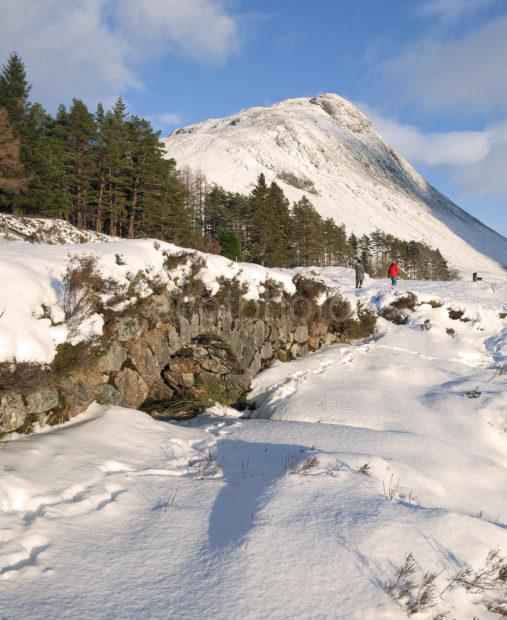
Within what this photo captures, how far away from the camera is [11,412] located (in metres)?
4.94

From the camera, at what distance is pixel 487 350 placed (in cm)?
1480

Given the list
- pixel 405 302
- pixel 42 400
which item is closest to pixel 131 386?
pixel 42 400

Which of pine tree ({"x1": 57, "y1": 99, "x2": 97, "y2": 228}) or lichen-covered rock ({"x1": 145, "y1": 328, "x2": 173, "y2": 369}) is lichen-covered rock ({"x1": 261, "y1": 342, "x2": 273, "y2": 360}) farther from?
pine tree ({"x1": 57, "y1": 99, "x2": 97, "y2": 228})

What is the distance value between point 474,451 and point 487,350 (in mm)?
8838

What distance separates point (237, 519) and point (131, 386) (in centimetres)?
458

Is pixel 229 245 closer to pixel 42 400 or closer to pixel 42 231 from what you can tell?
pixel 42 231

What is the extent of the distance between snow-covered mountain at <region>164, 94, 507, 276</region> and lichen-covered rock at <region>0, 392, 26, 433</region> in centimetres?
9569

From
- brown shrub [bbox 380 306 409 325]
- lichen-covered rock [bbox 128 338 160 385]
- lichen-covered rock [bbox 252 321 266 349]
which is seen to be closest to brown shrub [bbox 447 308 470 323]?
brown shrub [bbox 380 306 409 325]

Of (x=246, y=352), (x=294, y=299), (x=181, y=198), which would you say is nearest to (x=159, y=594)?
(x=246, y=352)

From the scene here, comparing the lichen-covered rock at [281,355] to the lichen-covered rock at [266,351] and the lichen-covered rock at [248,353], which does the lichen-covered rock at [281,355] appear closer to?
the lichen-covered rock at [266,351]

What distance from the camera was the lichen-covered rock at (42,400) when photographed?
17.2 feet

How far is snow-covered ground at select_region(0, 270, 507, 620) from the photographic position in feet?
9.00

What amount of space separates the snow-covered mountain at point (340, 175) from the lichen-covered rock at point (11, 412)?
314 feet

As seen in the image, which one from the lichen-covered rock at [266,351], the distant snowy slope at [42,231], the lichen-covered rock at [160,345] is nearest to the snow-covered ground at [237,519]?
the lichen-covered rock at [160,345]
